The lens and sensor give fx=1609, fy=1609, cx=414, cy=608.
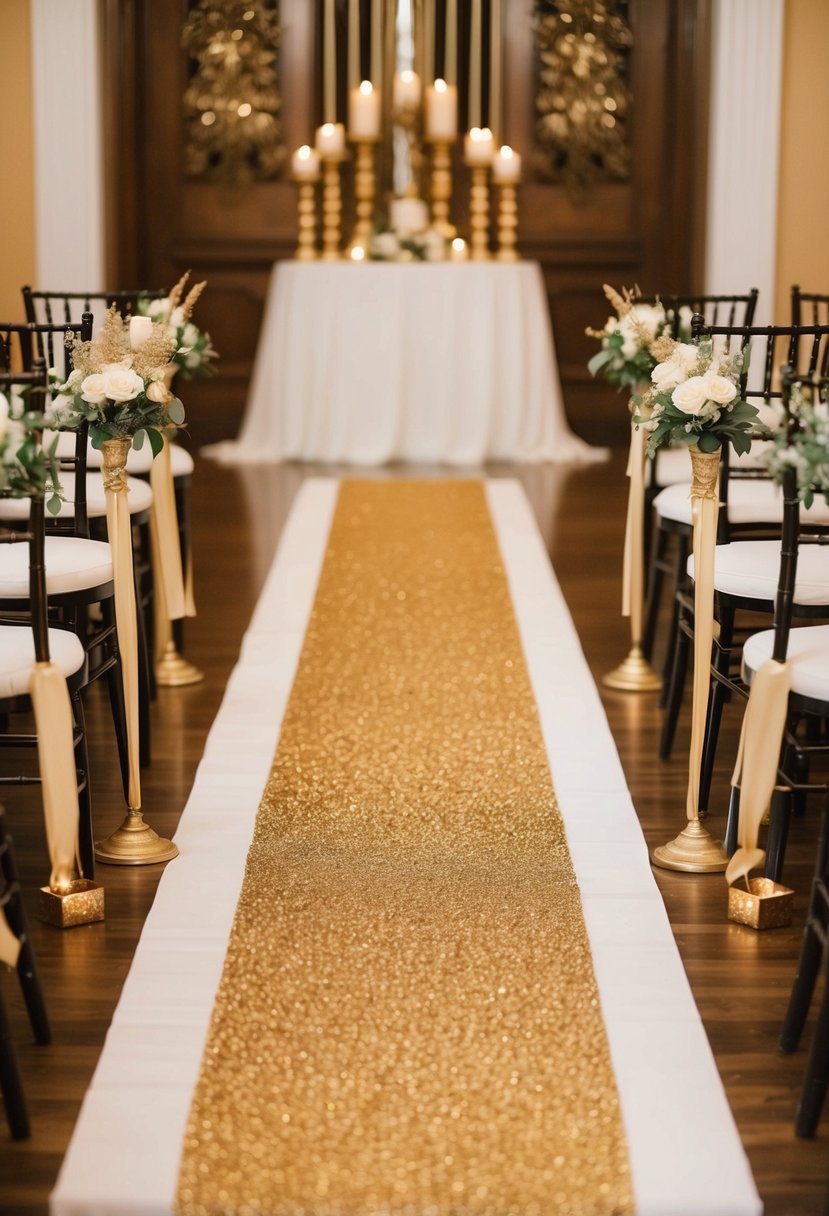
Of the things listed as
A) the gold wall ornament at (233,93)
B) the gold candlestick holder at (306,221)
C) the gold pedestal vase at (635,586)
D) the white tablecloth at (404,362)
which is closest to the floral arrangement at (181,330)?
the gold pedestal vase at (635,586)

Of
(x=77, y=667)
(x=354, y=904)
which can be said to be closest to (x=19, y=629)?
(x=77, y=667)

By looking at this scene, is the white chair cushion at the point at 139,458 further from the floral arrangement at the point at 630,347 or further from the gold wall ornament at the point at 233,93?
the gold wall ornament at the point at 233,93

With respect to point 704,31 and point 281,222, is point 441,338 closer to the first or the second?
point 281,222

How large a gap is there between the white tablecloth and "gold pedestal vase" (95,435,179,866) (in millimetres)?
5576

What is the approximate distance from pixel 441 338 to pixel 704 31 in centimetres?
249

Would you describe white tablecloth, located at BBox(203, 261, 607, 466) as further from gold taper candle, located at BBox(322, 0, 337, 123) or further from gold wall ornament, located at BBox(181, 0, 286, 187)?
gold taper candle, located at BBox(322, 0, 337, 123)

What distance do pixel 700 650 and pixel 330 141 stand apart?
683 centimetres

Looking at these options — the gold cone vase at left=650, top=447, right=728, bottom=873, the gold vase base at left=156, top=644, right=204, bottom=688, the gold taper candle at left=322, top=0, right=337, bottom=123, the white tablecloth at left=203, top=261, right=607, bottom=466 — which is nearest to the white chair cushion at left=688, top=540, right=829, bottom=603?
the gold cone vase at left=650, top=447, right=728, bottom=873

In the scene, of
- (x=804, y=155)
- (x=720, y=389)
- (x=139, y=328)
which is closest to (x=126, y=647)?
(x=139, y=328)

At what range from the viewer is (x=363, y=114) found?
31.0ft

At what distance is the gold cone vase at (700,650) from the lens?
320 centimetres

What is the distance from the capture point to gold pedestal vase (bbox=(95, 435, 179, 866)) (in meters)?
3.27

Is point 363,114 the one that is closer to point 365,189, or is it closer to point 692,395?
point 365,189

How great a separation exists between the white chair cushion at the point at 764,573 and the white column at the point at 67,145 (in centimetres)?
637
